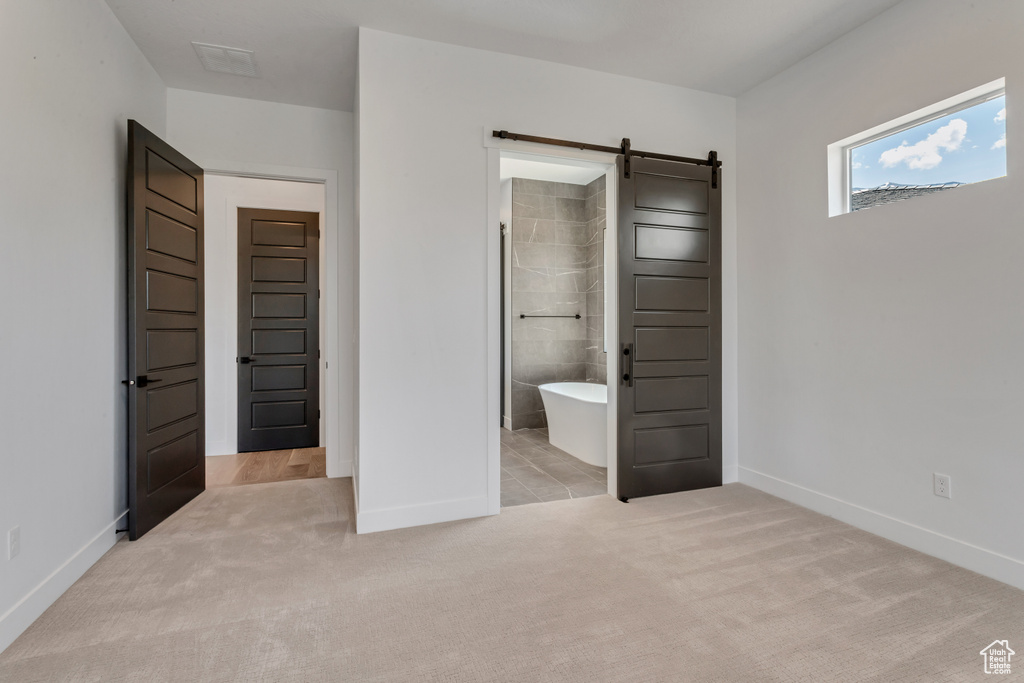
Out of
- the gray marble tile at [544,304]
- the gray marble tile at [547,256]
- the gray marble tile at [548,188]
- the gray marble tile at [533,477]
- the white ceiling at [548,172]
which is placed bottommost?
the gray marble tile at [533,477]

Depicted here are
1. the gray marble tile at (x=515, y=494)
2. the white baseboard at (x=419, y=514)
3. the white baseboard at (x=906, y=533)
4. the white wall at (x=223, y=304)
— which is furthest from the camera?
the white wall at (x=223, y=304)

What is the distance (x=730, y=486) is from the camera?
361 centimetres

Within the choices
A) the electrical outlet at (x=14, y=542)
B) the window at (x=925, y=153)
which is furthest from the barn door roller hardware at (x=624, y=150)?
the electrical outlet at (x=14, y=542)

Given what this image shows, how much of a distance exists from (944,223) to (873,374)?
0.85 m

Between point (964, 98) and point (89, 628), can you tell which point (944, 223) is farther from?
point (89, 628)

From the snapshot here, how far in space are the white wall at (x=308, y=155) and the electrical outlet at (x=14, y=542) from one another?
2.07 metres

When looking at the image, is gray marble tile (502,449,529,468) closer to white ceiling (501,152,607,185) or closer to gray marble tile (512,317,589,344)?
gray marble tile (512,317,589,344)

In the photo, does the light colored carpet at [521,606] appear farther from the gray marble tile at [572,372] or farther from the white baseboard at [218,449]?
the gray marble tile at [572,372]

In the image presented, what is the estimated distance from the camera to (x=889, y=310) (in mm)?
2676

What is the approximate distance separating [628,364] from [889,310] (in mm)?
1466

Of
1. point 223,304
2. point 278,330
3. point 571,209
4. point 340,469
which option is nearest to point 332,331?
point 340,469

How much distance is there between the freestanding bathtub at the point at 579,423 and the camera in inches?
163

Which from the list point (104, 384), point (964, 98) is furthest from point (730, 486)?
point (104, 384)

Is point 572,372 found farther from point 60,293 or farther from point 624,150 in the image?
point 60,293
